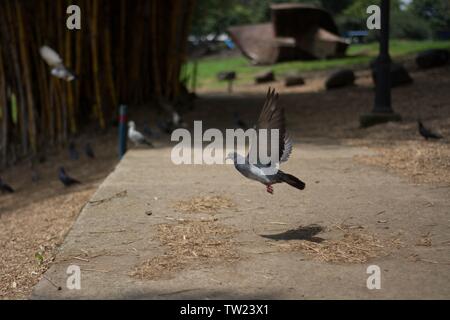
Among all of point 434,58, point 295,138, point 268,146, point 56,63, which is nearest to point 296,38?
point 434,58

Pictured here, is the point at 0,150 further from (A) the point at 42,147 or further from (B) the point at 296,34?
(B) the point at 296,34

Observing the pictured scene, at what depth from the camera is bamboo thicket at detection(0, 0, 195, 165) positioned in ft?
33.1

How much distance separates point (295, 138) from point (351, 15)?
20362 millimetres

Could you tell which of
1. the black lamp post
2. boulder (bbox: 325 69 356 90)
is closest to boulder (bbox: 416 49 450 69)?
boulder (bbox: 325 69 356 90)

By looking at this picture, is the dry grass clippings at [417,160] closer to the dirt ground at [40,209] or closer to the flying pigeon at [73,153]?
the dirt ground at [40,209]

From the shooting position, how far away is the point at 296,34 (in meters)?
22.8

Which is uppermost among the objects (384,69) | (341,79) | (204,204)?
(384,69)

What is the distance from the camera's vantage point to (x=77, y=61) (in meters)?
10.3

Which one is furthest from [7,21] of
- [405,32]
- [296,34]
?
[405,32]

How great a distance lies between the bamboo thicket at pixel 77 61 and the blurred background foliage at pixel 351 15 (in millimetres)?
5785

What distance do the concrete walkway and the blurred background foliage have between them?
8269 mm

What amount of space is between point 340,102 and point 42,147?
Result: 5.65 m

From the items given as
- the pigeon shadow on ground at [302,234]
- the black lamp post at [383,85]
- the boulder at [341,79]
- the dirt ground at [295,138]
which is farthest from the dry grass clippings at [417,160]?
the boulder at [341,79]

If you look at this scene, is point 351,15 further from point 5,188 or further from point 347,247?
point 347,247
